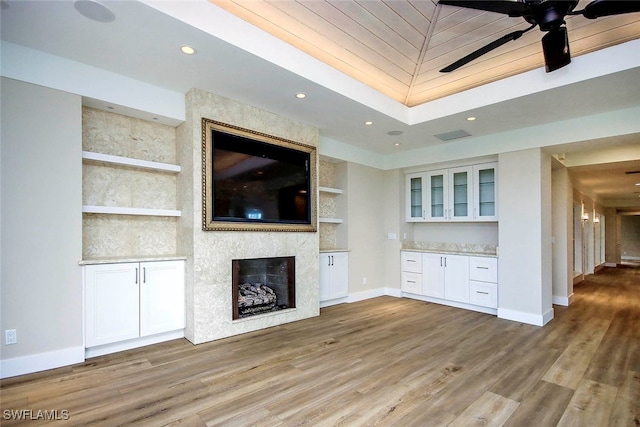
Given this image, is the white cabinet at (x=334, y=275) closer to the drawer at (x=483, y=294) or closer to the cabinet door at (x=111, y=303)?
the drawer at (x=483, y=294)

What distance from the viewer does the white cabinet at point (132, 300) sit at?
3.06m

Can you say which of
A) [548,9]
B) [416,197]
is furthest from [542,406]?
[416,197]

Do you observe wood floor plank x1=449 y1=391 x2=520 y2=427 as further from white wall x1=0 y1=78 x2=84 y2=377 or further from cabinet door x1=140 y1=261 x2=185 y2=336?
white wall x1=0 y1=78 x2=84 y2=377

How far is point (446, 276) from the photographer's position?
5.38m

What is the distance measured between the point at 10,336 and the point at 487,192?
6070mm

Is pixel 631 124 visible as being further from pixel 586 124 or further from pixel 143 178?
pixel 143 178

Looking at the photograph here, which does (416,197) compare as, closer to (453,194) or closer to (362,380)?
(453,194)

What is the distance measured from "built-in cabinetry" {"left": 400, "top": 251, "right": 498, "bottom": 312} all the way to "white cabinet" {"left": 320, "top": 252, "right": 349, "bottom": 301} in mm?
1300

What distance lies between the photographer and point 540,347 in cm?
347

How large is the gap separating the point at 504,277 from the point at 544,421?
9.39ft

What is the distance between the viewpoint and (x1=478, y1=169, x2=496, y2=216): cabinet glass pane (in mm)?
5117

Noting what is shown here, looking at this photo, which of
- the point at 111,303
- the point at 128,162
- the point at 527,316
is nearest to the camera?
the point at 111,303

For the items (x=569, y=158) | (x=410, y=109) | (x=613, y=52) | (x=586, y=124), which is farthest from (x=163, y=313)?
(x=569, y=158)

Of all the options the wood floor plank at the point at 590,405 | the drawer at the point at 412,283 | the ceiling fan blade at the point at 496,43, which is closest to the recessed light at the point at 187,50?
the ceiling fan blade at the point at 496,43
